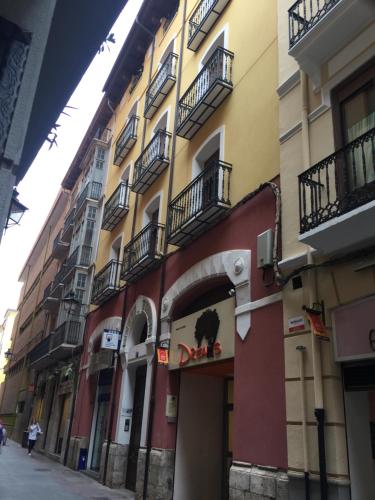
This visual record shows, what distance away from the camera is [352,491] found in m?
6.23

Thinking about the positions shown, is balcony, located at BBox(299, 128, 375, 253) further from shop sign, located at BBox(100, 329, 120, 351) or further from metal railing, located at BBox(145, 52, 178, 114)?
metal railing, located at BBox(145, 52, 178, 114)

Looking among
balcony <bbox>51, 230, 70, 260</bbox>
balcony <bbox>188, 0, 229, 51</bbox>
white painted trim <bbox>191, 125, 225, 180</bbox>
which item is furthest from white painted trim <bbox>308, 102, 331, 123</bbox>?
balcony <bbox>51, 230, 70, 260</bbox>

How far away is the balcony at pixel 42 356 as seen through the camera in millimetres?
24797

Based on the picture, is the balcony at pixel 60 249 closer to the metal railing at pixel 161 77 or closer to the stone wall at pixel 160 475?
the metal railing at pixel 161 77

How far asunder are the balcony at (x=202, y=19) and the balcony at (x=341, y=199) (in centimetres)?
819

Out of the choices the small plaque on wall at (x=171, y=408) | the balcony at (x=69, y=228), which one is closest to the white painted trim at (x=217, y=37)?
the small plaque on wall at (x=171, y=408)

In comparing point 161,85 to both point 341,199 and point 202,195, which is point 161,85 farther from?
point 341,199

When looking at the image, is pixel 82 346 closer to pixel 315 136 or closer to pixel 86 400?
pixel 86 400

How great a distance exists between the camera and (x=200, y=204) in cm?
1166

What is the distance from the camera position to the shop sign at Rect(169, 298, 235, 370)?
384 inches

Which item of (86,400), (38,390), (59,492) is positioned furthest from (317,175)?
(38,390)

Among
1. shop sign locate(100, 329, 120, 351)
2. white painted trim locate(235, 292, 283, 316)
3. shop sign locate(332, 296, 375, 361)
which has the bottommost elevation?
shop sign locate(332, 296, 375, 361)

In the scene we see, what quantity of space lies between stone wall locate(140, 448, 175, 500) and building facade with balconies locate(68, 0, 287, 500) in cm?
3

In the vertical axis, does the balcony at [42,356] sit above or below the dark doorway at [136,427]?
above
